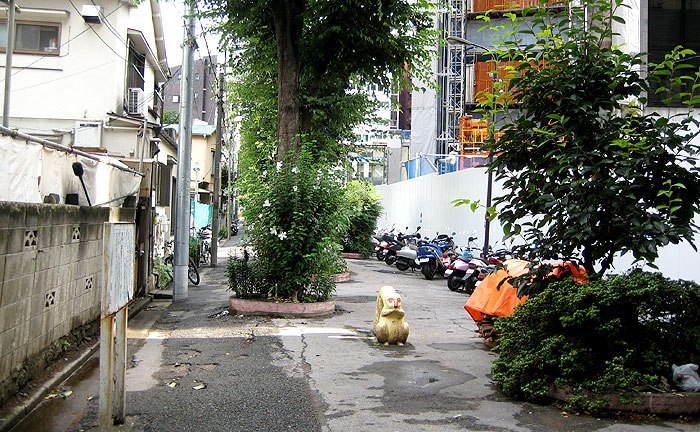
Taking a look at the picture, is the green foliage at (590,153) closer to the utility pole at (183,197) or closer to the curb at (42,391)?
the curb at (42,391)

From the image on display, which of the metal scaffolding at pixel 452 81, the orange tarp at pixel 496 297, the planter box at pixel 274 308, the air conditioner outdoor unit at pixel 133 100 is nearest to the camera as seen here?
the orange tarp at pixel 496 297

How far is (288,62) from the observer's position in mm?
14055

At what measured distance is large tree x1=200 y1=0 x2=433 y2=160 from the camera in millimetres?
14031

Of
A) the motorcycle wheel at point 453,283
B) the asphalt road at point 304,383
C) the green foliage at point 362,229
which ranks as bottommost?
the asphalt road at point 304,383

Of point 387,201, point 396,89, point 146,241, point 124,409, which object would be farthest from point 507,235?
point 387,201

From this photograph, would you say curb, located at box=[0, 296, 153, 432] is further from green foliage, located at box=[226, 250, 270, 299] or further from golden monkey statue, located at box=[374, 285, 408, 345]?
golden monkey statue, located at box=[374, 285, 408, 345]

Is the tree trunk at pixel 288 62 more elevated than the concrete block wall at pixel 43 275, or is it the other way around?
the tree trunk at pixel 288 62

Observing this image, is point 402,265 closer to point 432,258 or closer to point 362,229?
point 432,258

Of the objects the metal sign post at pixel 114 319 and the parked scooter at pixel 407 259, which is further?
the parked scooter at pixel 407 259

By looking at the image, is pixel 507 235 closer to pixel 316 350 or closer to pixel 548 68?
pixel 548 68

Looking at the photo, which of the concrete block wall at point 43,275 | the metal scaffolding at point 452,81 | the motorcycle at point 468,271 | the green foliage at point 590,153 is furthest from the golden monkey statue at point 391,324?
the metal scaffolding at point 452,81

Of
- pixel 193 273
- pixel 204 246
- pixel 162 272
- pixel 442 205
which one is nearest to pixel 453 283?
pixel 193 273

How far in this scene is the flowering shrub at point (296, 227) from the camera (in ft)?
40.3

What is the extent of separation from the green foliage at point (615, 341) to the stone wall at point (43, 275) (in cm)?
510
